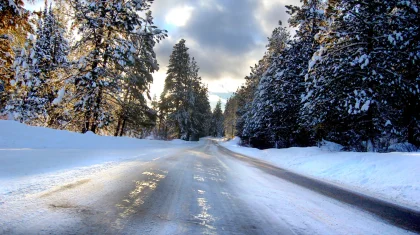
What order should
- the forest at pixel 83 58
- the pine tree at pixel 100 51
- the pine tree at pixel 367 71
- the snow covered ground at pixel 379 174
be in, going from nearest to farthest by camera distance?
the snow covered ground at pixel 379 174
the pine tree at pixel 367 71
the forest at pixel 83 58
the pine tree at pixel 100 51

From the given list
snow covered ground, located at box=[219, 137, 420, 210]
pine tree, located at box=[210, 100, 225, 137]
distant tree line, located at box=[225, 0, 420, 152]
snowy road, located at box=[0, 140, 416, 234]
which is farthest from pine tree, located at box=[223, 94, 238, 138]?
snowy road, located at box=[0, 140, 416, 234]

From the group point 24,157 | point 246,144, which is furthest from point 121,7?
point 246,144

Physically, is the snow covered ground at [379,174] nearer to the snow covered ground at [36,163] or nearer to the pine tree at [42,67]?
the snow covered ground at [36,163]

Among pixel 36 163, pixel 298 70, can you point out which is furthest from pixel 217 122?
pixel 36 163

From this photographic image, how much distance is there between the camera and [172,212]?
2.95 m

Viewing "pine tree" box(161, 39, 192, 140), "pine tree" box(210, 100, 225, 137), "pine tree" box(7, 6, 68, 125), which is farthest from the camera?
"pine tree" box(210, 100, 225, 137)

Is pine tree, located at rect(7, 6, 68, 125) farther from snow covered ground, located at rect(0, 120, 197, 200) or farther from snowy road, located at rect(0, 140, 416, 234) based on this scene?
snowy road, located at rect(0, 140, 416, 234)

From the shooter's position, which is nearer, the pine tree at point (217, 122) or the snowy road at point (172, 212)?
the snowy road at point (172, 212)

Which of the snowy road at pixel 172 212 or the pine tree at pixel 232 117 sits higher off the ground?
the pine tree at pixel 232 117

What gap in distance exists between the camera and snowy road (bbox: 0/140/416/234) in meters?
2.32

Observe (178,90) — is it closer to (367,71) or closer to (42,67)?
(42,67)

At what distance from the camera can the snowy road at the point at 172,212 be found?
7.62 feet

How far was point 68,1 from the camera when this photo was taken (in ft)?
45.7

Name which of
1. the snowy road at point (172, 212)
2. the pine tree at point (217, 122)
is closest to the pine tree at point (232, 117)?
the pine tree at point (217, 122)
